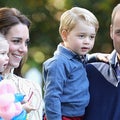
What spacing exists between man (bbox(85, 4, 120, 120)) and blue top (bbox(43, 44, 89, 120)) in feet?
0.24

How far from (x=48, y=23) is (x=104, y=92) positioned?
4889 mm

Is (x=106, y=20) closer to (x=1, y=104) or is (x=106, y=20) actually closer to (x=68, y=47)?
(x=68, y=47)

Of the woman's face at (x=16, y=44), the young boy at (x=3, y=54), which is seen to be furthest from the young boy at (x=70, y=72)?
the young boy at (x=3, y=54)

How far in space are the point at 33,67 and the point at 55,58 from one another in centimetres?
434

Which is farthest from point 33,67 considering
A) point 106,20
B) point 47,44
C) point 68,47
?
point 68,47

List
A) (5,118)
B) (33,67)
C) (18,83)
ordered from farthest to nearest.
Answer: (33,67) < (18,83) < (5,118)

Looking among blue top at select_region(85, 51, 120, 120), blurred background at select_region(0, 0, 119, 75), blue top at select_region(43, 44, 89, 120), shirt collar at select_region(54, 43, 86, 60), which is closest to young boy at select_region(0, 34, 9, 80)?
blue top at select_region(43, 44, 89, 120)

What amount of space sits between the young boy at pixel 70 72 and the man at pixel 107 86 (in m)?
0.07

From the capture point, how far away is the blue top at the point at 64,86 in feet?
19.4

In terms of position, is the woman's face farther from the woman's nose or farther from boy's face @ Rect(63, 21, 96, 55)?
boy's face @ Rect(63, 21, 96, 55)

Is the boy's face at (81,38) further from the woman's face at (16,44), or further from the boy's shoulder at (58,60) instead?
the woman's face at (16,44)

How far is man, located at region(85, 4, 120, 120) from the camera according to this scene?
19.8 feet

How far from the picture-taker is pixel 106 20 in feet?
35.4

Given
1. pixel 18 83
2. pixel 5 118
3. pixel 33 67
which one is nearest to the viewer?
pixel 5 118
